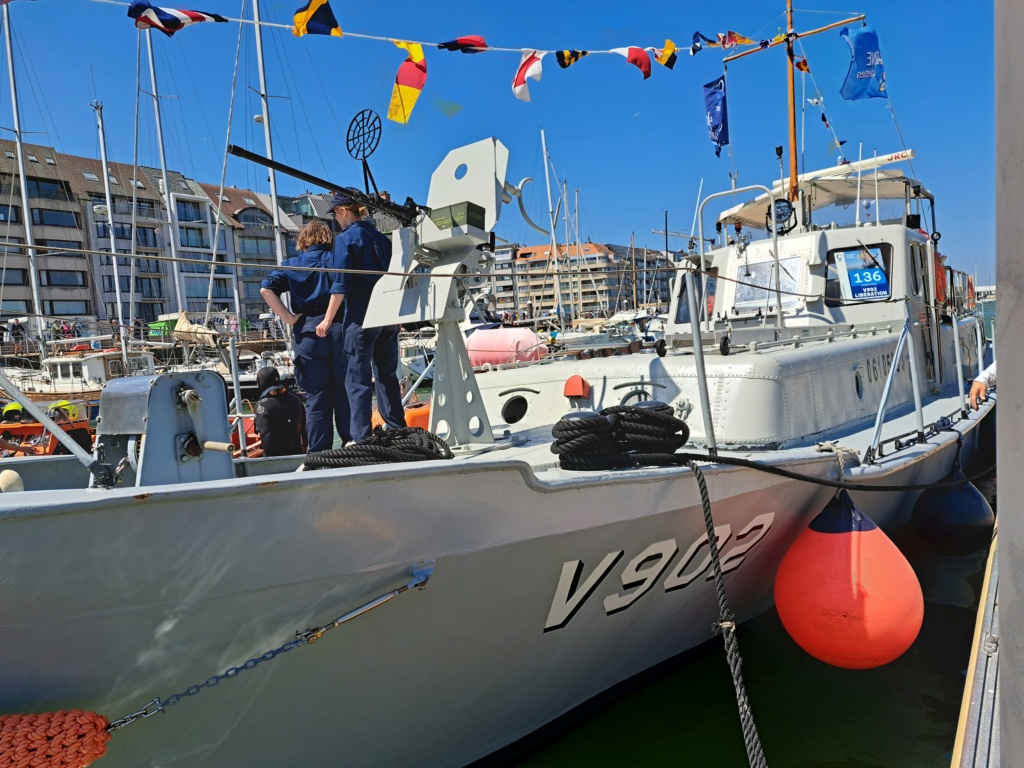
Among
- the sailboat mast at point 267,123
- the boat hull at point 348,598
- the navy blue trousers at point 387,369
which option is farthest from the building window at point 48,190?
the boat hull at point 348,598

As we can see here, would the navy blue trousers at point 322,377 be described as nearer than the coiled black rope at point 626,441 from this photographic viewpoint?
No

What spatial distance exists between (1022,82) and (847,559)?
307 cm

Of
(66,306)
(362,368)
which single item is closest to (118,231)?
(66,306)

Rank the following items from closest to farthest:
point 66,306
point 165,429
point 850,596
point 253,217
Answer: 1. point 165,429
2. point 850,596
3. point 66,306
4. point 253,217

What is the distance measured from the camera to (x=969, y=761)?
96.0 inches

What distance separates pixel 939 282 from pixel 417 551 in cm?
714

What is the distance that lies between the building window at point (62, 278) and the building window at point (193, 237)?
637cm

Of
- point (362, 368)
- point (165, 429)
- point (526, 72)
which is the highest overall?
point (526, 72)

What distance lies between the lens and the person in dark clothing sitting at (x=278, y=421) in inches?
214

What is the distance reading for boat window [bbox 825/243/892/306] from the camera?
646 centimetres

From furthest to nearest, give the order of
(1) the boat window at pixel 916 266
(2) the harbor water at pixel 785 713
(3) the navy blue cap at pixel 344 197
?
(1) the boat window at pixel 916 266
(3) the navy blue cap at pixel 344 197
(2) the harbor water at pixel 785 713

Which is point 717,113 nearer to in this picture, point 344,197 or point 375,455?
point 344,197

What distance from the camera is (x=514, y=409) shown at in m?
4.98

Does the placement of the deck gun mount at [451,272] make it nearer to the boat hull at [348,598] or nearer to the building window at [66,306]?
the boat hull at [348,598]
